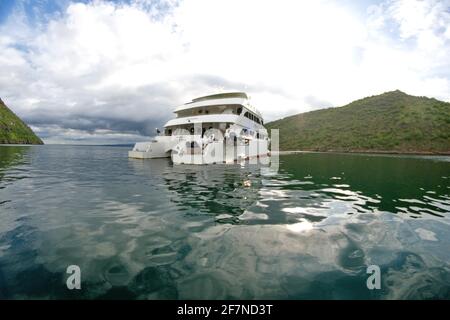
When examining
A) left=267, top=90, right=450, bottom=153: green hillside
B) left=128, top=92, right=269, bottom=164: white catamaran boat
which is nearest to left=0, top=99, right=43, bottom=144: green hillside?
left=128, top=92, right=269, bottom=164: white catamaran boat

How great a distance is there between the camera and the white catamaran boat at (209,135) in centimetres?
2091

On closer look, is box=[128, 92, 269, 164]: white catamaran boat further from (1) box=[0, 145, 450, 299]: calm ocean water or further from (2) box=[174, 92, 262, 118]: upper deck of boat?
(1) box=[0, 145, 450, 299]: calm ocean water

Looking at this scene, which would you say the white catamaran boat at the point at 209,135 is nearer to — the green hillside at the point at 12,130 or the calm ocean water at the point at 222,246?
the calm ocean water at the point at 222,246

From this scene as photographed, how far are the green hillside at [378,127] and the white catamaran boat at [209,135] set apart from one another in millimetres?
41035

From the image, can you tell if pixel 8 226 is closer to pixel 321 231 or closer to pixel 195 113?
pixel 321 231

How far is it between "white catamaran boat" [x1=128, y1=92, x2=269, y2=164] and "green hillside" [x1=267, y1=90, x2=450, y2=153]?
41035mm

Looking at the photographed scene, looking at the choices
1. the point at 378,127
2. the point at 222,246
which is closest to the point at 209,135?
the point at 222,246

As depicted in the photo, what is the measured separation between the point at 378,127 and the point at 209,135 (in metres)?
60.6

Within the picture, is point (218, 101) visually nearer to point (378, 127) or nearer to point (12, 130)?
point (378, 127)

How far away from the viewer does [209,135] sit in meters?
22.3

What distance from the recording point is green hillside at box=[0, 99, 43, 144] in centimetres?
10926
